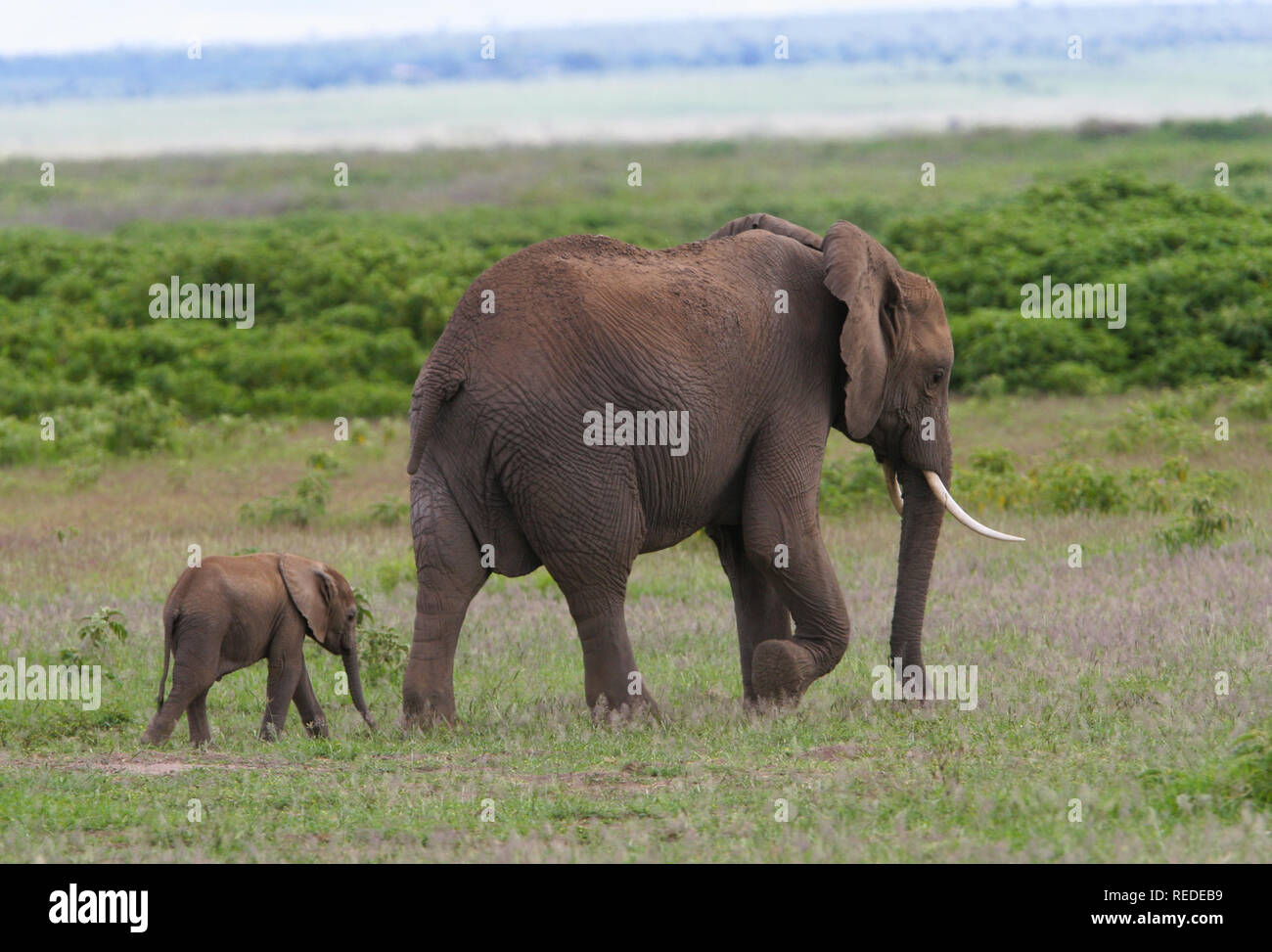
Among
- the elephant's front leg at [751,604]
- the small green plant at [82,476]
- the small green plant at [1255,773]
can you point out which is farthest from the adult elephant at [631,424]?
the small green plant at [82,476]

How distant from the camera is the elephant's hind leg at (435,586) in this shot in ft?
30.5

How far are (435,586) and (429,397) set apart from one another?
978mm

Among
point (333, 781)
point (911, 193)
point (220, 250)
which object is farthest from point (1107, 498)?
point (911, 193)

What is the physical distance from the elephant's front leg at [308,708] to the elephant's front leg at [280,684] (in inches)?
3.6

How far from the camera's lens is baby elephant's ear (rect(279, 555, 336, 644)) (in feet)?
32.5

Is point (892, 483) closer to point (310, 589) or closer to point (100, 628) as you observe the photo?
point (310, 589)

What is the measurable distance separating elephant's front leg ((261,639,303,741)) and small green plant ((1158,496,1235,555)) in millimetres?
7559

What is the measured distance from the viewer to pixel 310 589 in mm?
10047

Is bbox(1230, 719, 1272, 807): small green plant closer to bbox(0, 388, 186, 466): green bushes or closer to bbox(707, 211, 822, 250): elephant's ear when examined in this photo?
bbox(707, 211, 822, 250): elephant's ear

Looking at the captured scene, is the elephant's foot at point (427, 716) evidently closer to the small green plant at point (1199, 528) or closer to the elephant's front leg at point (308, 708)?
the elephant's front leg at point (308, 708)

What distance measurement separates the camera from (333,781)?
8125mm

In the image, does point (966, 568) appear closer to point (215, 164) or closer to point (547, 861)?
point (547, 861)

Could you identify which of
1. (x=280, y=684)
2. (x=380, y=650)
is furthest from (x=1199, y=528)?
(x=280, y=684)

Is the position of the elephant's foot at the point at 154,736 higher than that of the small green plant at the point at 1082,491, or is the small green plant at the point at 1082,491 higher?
the small green plant at the point at 1082,491
